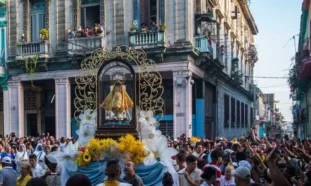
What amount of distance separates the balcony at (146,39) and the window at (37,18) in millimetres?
5748

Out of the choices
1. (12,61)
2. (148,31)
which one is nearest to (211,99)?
(148,31)

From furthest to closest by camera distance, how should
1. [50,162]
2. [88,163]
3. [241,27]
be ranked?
[241,27], [88,163], [50,162]

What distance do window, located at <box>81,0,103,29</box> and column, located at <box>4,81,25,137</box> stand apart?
4792 millimetres

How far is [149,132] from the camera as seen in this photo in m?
11.2

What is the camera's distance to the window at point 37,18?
23.2 m

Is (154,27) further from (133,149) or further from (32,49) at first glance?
(133,149)

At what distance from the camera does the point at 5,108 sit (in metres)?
23.5

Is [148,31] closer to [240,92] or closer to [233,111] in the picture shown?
[233,111]

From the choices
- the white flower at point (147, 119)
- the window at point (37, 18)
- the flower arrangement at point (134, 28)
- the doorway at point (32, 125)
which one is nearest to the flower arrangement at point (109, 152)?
the white flower at point (147, 119)

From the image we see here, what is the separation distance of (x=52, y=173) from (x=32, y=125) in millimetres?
17386

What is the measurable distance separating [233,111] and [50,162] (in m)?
25.7

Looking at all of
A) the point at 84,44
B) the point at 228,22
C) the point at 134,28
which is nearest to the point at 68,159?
the point at 134,28

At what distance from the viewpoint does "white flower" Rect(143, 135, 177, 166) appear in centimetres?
945

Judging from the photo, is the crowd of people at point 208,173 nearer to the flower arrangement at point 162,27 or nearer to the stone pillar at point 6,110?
the flower arrangement at point 162,27
